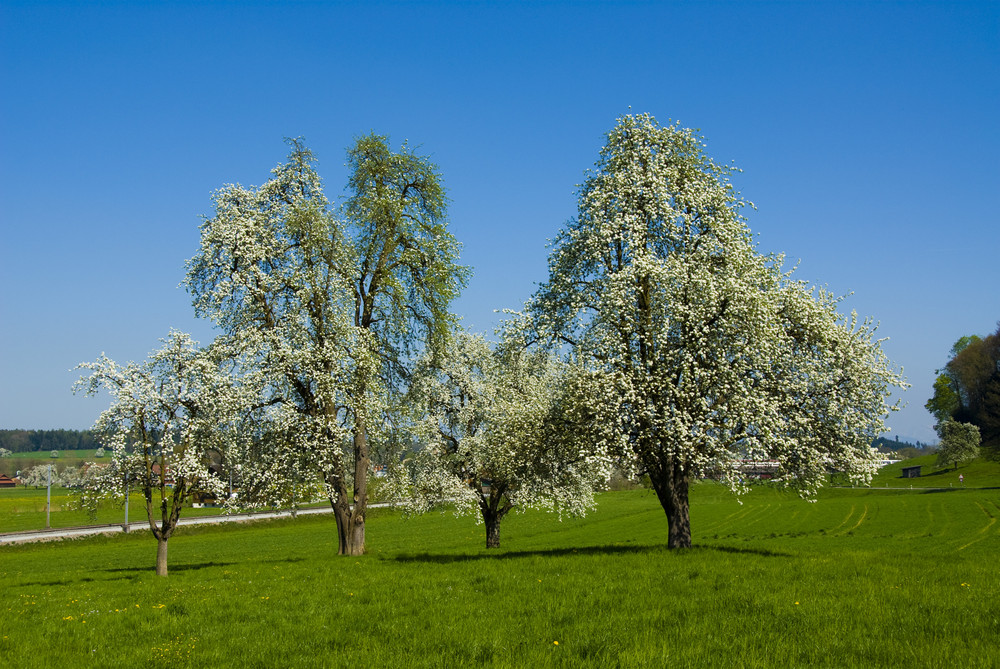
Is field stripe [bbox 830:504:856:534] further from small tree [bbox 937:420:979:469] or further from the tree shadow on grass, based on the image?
small tree [bbox 937:420:979:469]

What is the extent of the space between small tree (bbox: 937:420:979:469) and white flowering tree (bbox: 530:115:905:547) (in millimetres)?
124569

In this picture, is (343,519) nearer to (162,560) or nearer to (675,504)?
(162,560)

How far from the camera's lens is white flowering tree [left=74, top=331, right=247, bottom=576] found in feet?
86.7

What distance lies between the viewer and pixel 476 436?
40719 mm

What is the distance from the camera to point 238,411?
28.8m

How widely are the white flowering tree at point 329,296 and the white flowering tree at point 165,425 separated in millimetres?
2224

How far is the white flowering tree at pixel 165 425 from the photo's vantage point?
26438 mm

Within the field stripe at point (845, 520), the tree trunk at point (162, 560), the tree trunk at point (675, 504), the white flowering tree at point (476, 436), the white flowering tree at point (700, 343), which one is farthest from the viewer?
the field stripe at point (845, 520)

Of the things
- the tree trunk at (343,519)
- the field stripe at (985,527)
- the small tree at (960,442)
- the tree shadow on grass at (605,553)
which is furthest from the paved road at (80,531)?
the small tree at (960,442)

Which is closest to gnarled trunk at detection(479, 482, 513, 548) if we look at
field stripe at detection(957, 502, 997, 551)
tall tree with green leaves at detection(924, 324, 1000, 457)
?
field stripe at detection(957, 502, 997, 551)

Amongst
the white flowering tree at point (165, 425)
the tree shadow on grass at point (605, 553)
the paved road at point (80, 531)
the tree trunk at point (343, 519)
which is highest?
the white flowering tree at point (165, 425)

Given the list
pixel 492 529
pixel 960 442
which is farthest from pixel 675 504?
pixel 960 442

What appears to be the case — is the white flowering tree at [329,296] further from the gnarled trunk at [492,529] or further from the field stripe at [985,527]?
the field stripe at [985,527]

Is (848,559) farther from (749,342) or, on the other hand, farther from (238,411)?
(238,411)
